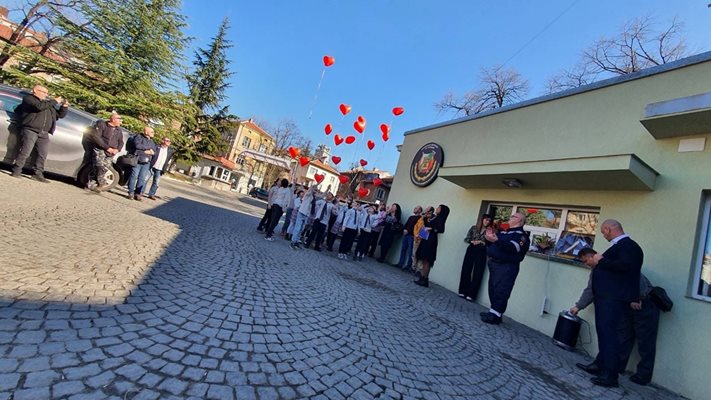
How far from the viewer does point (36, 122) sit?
6.55 meters

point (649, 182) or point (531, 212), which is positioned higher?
point (649, 182)

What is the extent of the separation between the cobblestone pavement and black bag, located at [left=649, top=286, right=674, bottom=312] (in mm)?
1149

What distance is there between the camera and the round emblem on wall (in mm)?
10414

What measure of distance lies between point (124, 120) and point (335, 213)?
1357 centimetres

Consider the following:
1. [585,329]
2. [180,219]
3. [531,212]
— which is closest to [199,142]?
[180,219]

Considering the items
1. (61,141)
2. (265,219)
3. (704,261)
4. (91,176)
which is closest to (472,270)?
(704,261)

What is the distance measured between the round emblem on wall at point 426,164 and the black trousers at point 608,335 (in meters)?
6.45

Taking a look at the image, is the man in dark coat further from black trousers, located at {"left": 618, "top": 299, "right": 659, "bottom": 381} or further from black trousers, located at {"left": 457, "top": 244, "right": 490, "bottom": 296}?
black trousers, located at {"left": 457, "top": 244, "right": 490, "bottom": 296}

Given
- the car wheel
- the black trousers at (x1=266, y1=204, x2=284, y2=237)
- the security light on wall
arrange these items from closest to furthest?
the security light on wall → the car wheel → the black trousers at (x1=266, y1=204, x2=284, y2=237)

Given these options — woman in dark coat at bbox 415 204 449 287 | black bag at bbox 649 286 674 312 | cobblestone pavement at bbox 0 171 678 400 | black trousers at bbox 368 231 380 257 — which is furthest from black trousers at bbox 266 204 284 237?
black bag at bbox 649 286 674 312

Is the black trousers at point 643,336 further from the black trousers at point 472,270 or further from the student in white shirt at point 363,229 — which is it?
the student in white shirt at point 363,229

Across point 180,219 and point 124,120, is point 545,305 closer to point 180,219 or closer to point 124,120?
point 180,219

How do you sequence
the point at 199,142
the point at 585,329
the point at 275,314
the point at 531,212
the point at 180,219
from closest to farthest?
1. the point at 275,314
2. the point at 585,329
3. the point at 531,212
4. the point at 180,219
5. the point at 199,142

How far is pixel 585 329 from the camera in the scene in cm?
560
